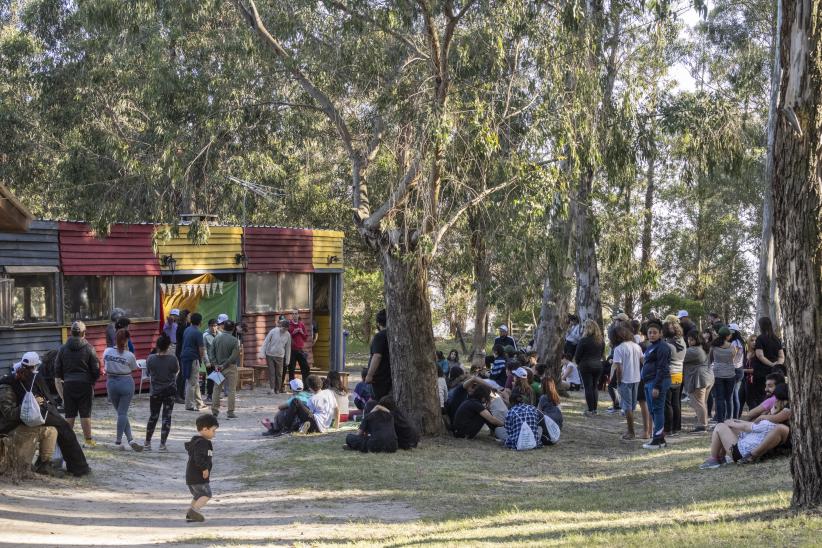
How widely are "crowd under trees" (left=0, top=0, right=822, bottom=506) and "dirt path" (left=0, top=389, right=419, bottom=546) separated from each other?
363 cm

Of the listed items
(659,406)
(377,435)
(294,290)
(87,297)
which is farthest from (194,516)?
(294,290)

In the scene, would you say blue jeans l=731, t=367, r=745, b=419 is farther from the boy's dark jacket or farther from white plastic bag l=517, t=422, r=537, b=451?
the boy's dark jacket

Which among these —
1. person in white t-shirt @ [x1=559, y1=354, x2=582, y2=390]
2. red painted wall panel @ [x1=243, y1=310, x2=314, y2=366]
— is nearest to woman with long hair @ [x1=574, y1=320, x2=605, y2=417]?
person in white t-shirt @ [x1=559, y1=354, x2=582, y2=390]

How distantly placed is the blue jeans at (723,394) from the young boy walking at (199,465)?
848 cm

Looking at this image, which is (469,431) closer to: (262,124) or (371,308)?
(262,124)

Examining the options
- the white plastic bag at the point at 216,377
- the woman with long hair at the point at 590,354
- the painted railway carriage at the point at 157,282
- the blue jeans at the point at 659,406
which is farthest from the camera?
the painted railway carriage at the point at 157,282

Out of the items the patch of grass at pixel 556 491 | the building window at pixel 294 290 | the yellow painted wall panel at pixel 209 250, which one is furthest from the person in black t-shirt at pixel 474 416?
the building window at pixel 294 290

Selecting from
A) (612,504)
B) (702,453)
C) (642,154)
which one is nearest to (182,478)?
(612,504)

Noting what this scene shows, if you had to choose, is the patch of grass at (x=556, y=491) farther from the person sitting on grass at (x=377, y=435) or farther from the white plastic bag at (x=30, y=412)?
the white plastic bag at (x=30, y=412)

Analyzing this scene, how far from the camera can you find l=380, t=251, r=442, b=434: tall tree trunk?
47.2 feet

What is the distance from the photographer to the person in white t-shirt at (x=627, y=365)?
1459 cm

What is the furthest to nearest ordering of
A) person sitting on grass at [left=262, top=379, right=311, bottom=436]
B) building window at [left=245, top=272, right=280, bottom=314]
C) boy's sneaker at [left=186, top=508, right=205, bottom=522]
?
building window at [left=245, top=272, right=280, bottom=314], person sitting on grass at [left=262, top=379, right=311, bottom=436], boy's sneaker at [left=186, top=508, right=205, bottom=522]

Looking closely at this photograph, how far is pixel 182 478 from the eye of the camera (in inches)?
483

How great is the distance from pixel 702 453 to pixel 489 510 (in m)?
3.93
